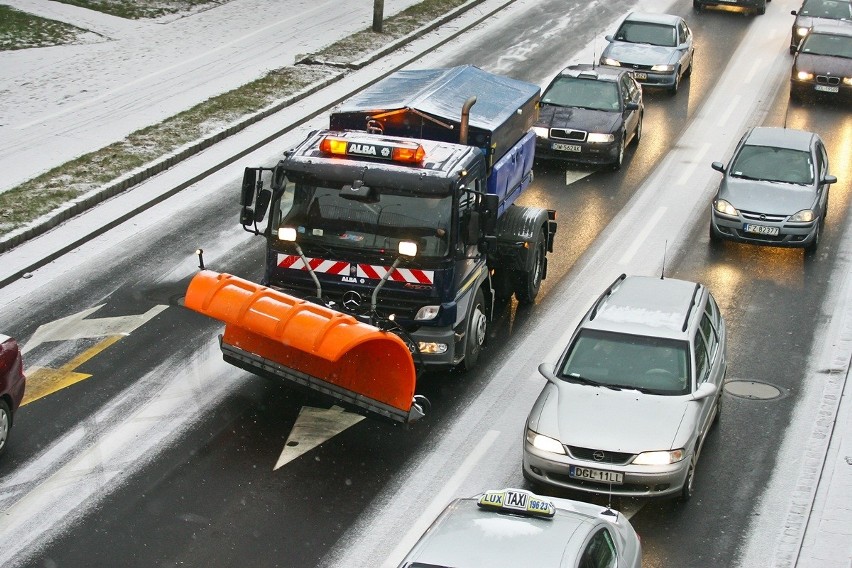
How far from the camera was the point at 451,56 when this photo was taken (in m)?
32.1

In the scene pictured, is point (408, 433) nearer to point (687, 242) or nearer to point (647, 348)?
point (647, 348)

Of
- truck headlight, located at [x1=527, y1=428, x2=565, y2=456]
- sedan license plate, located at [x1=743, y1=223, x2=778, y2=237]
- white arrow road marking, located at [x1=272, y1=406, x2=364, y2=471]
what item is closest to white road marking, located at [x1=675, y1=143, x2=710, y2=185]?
sedan license plate, located at [x1=743, y1=223, x2=778, y2=237]

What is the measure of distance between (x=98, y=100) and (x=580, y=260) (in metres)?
11.3

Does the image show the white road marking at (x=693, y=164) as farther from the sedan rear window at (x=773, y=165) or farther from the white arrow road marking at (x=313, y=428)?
the white arrow road marking at (x=313, y=428)

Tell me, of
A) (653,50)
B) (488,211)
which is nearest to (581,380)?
(488,211)

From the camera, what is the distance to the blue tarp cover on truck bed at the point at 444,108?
1678 centimetres

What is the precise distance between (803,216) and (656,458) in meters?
9.12

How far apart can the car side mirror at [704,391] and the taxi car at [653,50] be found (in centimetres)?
1694

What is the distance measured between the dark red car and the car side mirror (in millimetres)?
6650

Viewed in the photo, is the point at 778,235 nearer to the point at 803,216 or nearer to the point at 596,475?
the point at 803,216

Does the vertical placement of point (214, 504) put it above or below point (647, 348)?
below

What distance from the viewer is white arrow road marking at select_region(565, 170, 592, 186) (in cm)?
2413

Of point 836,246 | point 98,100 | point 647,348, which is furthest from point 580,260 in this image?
point 98,100

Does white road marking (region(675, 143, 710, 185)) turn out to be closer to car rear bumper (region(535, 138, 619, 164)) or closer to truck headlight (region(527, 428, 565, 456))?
car rear bumper (region(535, 138, 619, 164))
